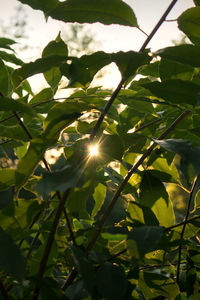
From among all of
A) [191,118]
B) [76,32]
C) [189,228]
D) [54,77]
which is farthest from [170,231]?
[76,32]

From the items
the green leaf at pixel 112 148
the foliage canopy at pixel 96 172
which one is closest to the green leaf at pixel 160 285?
the foliage canopy at pixel 96 172

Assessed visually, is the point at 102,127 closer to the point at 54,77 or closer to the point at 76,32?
the point at 54,77

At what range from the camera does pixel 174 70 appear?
0.64 m

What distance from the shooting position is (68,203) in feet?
1.76

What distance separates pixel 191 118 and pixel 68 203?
29cm

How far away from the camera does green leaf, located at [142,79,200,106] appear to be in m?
0.54

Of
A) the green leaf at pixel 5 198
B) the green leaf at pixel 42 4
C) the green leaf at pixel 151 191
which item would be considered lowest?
the green leaf at pixel 151 191

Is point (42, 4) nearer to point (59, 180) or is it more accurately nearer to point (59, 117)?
point (59, 117)

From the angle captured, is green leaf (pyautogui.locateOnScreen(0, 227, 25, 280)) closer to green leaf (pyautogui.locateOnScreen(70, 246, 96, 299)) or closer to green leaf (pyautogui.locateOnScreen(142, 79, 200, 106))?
green leaf (pyautogui.locateOnScreen(70, 246, 96, 299))

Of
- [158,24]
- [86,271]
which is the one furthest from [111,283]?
[158,24]

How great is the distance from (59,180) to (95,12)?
300mm

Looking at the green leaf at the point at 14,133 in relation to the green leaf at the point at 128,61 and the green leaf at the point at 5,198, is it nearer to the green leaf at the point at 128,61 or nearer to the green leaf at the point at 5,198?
the green leaf at the point at 5,198

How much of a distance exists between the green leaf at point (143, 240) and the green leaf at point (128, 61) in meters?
0.21

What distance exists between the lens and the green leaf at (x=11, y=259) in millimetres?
486
